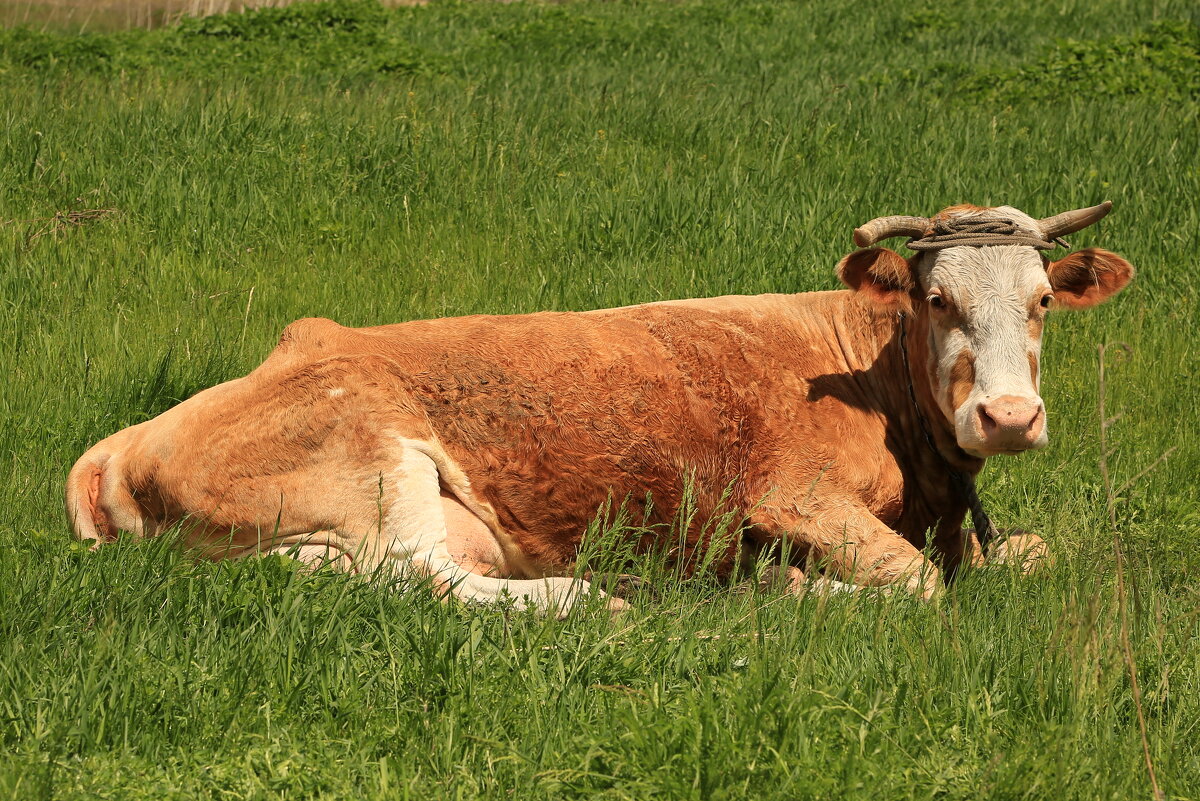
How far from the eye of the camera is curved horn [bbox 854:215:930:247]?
5.17 meters

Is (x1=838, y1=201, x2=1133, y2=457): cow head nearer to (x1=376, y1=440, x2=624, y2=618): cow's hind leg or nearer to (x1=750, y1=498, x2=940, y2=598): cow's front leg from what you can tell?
(x1=750, y1=498, x2=940, y2=598): cow's front leg

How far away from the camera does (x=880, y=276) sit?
17.5 ft

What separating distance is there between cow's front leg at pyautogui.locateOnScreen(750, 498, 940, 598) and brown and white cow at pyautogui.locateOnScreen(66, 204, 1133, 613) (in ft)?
0.03

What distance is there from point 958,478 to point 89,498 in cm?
368

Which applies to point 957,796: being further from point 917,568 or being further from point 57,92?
point 57,92

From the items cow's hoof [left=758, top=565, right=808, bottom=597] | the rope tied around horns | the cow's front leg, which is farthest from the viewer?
the rope tied around horns

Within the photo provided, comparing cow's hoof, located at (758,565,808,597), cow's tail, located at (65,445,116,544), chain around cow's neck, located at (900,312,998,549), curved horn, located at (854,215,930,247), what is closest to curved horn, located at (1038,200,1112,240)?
curved horn, located at (854,215,930,247)

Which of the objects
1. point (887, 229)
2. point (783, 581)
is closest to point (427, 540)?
point (783, 581)

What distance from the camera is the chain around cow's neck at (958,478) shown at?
5148mm

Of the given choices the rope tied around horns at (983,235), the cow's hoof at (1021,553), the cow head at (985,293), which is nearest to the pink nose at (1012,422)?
the cow head at (985,293)

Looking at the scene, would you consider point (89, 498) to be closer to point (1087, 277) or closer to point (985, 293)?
point (985, 293)

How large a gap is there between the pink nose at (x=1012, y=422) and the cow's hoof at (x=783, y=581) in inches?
36.7

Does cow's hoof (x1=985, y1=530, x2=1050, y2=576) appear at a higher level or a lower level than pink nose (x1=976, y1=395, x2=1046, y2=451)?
lower

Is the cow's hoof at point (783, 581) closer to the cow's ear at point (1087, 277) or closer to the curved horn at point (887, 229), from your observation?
the curved horn at point (887, 229)
